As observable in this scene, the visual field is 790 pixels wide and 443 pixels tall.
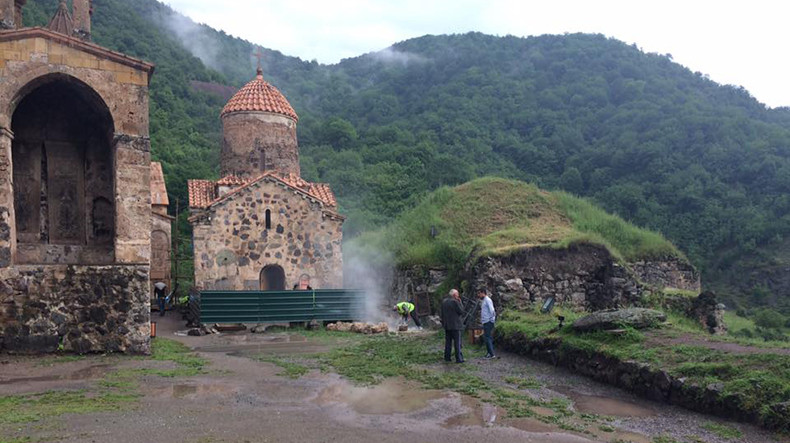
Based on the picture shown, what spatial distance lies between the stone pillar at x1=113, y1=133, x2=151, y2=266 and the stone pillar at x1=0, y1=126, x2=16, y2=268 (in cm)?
178

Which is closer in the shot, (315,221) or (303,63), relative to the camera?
(315,221)

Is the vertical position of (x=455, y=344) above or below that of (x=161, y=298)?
below

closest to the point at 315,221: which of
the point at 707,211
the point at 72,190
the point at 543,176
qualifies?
the point at 72,190

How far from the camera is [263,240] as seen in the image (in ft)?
Answer: 77.9

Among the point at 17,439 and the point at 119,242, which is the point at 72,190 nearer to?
the point at 119,242

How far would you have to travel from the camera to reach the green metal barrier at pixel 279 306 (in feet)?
65.1

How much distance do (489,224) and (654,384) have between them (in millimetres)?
16039

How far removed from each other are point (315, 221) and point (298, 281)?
2174 mm

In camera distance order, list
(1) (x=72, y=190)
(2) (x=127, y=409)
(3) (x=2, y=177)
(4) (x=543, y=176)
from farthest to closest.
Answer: (4) (x=543, y=176)
(1) (x=72, y=190)
(3) (x=2, y=177)
(2) (x=127, y=409)

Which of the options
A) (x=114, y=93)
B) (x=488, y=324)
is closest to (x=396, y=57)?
(x=114, y=93)

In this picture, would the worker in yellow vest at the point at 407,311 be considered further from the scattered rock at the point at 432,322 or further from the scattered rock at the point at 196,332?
the scattered rock at the point at 196,332

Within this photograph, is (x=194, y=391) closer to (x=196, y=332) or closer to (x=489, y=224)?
(x=196, y=332)

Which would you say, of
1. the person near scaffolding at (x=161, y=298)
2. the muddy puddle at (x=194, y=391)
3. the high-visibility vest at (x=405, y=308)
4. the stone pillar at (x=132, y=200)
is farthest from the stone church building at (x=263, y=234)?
the muddy puddle at (x=194, y=391)

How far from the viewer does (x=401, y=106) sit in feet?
221
